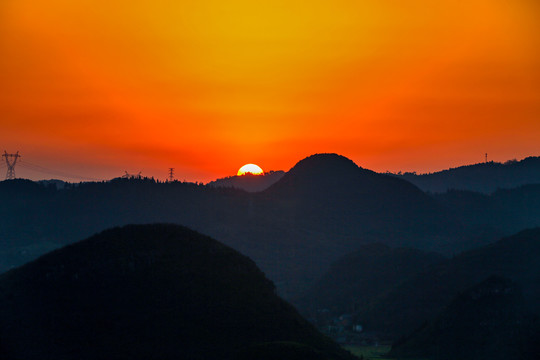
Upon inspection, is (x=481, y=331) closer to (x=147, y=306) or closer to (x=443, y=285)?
(x=443, y=285)

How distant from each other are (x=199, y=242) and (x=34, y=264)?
28673mm

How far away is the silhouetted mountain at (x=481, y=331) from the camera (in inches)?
4882

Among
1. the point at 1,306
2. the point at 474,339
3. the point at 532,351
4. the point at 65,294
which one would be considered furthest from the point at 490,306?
the point at 1,306

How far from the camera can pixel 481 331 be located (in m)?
134

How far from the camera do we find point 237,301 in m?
113

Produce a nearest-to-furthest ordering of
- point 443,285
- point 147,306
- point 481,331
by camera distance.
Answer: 1. point 147,306
2. point 481,331
3. point 443,285

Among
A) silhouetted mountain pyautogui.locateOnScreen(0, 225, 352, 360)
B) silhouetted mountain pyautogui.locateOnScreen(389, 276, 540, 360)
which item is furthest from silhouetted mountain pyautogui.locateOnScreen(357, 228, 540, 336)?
silhouetted mountain pyautogui.locateOnScreen(0, 225, 352, 360)

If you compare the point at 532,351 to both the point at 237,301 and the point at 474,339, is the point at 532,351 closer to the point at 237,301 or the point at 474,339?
the point at 474,339

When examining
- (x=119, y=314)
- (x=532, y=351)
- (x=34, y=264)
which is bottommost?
(x=532, y=351)

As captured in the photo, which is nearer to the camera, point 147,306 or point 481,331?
point 147,306

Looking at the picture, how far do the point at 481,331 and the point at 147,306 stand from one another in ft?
210

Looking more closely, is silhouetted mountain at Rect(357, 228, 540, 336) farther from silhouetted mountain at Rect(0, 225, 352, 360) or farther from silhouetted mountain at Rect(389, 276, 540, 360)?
silhouetted mountain at Rect(0, 225, 352, 360)

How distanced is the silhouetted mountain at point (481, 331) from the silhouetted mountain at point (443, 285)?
20793mm

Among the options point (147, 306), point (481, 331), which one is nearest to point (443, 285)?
point (481, 331)
